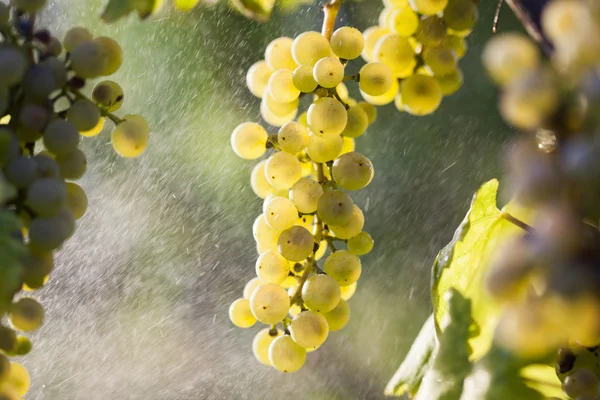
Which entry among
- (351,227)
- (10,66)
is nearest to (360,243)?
(351,227)

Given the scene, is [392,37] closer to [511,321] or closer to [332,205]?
[332,205]

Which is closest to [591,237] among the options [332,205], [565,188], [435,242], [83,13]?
[565,188]

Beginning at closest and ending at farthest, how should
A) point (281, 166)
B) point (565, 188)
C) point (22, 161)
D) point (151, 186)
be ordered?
point (565, 188)
point (22, 161)
point (281, 166)
point (151, 186)

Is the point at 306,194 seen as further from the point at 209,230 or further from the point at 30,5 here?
the point at 209,230

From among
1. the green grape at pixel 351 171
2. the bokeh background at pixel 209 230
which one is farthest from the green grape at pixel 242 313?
the bokeh background at pixel 209 230

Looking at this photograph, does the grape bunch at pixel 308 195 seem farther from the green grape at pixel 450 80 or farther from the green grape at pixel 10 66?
the green grape at pixel 10 66

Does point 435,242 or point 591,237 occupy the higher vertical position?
point 591,237
